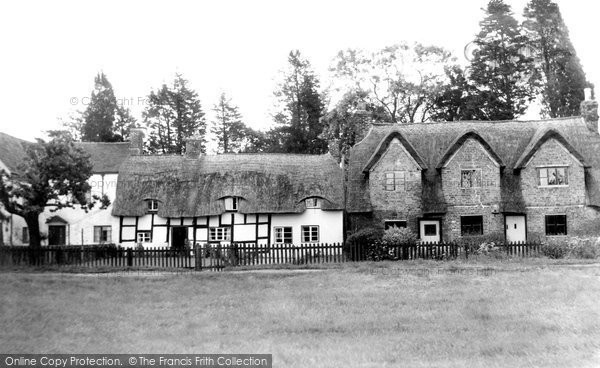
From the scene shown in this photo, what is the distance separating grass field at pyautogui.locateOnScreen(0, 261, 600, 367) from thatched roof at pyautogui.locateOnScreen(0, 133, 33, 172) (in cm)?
1267

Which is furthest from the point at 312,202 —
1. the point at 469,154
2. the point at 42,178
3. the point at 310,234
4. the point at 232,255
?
the point at 42,178

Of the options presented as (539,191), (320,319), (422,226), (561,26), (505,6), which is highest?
(505,6)

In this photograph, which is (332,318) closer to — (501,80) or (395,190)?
(395,190)

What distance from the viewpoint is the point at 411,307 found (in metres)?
10.5

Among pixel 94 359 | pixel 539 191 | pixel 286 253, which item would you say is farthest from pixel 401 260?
pixel 94 359

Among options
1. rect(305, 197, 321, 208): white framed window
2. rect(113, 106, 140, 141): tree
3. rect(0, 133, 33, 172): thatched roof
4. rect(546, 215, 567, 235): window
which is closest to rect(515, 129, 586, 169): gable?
rect(546, 215, 567, 235): window

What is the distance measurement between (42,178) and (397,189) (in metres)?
15.8

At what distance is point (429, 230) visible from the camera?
2514 cm

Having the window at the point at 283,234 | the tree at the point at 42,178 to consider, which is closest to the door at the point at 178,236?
the window at the point at 283,234

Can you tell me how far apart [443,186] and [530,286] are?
42.7 ft

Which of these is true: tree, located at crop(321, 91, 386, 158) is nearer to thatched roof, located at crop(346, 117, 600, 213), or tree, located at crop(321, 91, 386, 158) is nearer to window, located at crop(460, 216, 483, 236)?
thatched roof, located at crop(346, 117, 600, 213)

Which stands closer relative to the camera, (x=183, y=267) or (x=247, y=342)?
(x=247, y=342)

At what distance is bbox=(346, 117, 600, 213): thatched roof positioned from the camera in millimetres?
24781

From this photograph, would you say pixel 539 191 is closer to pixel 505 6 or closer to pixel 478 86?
pixel 505 6
